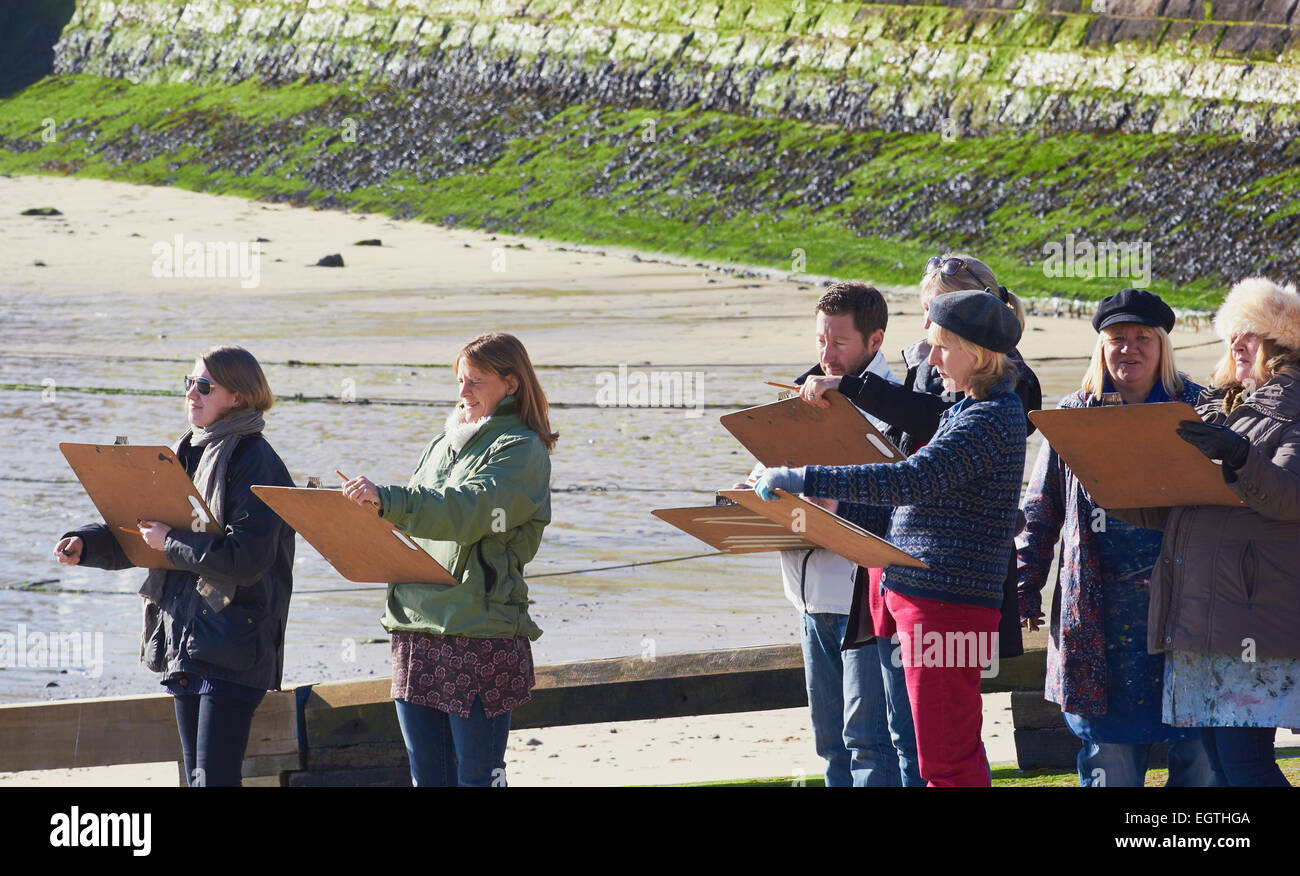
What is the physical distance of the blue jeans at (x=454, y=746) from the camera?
4.53m

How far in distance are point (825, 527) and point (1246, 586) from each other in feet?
3.75

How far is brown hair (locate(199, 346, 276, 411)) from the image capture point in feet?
15.9

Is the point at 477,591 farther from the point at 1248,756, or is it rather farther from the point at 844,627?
the point at 1248,756

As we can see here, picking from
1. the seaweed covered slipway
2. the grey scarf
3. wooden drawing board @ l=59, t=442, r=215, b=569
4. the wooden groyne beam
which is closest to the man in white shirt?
the wooden groyne beam

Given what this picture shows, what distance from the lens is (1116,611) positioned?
4590 millimetres

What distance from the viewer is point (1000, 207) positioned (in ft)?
113

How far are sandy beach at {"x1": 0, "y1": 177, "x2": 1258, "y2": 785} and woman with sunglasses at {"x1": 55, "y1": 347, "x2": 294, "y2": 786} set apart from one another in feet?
7.02

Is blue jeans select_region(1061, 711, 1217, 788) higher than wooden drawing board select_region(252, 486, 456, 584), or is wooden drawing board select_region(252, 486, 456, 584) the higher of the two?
wooden drawing board select_region(252, 486, 456, 584)

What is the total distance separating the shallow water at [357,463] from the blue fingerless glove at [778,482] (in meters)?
4.64

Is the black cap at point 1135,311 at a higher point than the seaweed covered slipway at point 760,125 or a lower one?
lower

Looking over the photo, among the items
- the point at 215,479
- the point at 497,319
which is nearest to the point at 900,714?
the point at 215,479

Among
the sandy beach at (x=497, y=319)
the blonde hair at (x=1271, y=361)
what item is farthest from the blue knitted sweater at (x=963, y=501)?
the sandy beach at (x=497, y=319)

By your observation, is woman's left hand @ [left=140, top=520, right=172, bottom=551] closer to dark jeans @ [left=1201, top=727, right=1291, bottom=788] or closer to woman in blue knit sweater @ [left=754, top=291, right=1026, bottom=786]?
woman in blue knit sweater @ [left=754, top=291, right=1026, bottom=786]

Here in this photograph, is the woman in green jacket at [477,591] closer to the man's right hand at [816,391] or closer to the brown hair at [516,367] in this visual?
the brown hair at [516,367]
